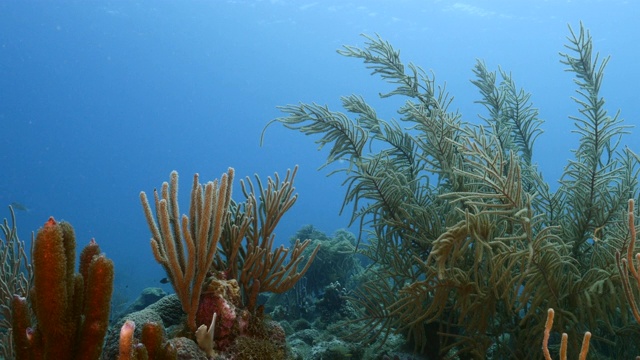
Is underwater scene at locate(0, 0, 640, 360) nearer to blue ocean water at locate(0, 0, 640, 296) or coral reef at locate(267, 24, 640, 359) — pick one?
coral reef at locate(267, 24, 640, 359)

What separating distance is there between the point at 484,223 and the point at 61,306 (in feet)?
8.86

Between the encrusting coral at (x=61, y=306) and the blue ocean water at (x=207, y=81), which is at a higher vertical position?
Answer: the blue ocean water at (x=207, y=81)

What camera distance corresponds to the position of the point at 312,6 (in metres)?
52.2

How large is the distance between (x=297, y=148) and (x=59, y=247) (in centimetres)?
13963

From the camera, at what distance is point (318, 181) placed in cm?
13012

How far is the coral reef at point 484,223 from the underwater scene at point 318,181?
0.03 m

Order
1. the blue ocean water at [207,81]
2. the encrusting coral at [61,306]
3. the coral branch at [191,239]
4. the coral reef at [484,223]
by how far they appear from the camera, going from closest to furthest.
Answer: the encrusting coral at [61,306] < the coral branch at [191,239] < the coral reef at [484,223] < the blue ocean water at [207,81]

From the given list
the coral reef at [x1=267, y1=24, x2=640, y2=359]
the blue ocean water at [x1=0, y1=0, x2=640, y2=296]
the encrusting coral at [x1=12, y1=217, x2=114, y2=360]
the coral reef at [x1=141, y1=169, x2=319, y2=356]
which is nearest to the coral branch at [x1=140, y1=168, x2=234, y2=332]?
the coral reef at [x1=141, y1=169, x2=319, y2=356]

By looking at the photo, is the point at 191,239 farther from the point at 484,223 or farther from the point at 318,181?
the point at 318,181

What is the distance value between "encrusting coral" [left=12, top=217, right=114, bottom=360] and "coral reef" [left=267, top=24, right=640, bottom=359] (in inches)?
80.7

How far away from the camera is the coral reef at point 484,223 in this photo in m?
3.28

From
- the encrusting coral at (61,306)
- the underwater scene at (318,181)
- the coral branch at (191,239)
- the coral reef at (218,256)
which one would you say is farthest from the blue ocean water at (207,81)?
the encrusting coral at (61,306)

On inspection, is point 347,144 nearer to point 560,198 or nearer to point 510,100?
point 560,198

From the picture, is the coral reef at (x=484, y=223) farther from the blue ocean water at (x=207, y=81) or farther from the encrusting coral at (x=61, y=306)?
the blue ocean water at (x=207, y=81)
